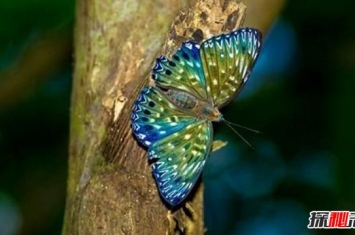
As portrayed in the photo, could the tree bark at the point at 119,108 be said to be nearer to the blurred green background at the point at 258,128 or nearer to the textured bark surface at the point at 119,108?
the textured bark surface at the point at 119,108

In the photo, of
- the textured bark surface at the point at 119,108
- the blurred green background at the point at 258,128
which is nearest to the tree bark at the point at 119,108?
the textured bark surface at the point at 119,108

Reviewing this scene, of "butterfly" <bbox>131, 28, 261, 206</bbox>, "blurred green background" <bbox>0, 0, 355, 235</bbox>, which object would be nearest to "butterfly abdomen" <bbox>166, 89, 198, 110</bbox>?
"butterfly" <bbox>131, 28, 261, 206</bbox>

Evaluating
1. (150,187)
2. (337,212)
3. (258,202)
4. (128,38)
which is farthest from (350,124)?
(150,187)

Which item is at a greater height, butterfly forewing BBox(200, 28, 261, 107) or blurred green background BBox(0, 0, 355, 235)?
butterfly forewing BBox(200, 28, 261, 107)

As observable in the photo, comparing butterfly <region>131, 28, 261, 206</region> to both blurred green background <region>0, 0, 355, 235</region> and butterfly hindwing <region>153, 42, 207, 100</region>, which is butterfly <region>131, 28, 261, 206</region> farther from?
blurred green background <region>0, 0, 355, 235</region>

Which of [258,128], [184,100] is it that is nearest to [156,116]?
[184,100]

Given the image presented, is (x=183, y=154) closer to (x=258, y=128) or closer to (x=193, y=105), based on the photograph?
(x=193, y=105)
